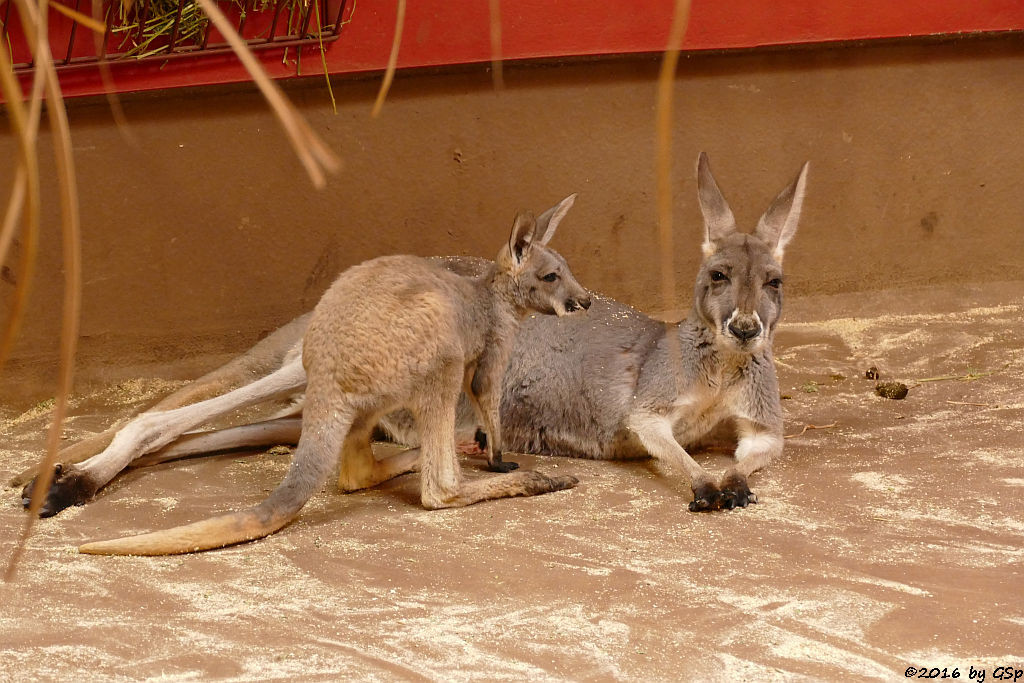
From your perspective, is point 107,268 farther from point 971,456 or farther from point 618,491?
Result: point 971,456

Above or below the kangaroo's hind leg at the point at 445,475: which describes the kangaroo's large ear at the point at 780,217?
above

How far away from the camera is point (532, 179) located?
556 cm

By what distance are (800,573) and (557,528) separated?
822 mm

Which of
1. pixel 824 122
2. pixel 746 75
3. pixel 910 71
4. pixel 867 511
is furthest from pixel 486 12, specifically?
pixel 867 511

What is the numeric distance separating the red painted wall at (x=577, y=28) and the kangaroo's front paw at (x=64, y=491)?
1818mm

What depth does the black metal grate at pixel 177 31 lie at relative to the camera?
15.4ft

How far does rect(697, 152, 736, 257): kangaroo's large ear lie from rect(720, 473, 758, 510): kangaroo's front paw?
1.07 metres

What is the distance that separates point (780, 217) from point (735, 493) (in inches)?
51.4

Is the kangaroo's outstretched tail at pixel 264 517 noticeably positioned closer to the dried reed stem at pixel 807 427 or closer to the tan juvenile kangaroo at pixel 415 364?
the tan juvenile kangaroo at pixel 415 364

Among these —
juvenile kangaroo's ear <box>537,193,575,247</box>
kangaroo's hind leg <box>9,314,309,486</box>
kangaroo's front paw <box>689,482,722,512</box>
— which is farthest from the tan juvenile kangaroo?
kangaroo's hind leg <box>9,314,309,486</box>

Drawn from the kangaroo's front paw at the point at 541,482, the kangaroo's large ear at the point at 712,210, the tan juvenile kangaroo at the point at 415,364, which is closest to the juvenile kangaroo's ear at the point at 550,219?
the tan juvenile kangaroo at the point at 415,364

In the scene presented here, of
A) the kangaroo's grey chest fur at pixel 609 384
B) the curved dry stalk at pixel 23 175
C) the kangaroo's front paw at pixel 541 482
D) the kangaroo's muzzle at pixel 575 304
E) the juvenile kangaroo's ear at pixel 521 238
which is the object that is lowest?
the kangaroo's front paw at pixel 541 482

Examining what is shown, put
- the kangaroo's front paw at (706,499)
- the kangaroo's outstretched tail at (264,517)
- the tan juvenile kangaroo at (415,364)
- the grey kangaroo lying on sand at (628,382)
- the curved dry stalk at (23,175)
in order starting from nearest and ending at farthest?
the curved dry stalk at (23,175)
the kangaroo's outstretched tail at (264,517)
the tan juvenile kangaroo at (415,364)
the kangaroo's front paw at (706,499)
the grey kangaroo lying on sand at (628,382)

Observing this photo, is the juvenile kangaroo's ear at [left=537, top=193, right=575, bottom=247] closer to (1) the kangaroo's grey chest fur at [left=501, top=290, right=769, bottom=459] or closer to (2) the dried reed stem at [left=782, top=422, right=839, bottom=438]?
(1) the kangaroo's grey chest fur at [left=501, top=290, right=769, bottom=459]
